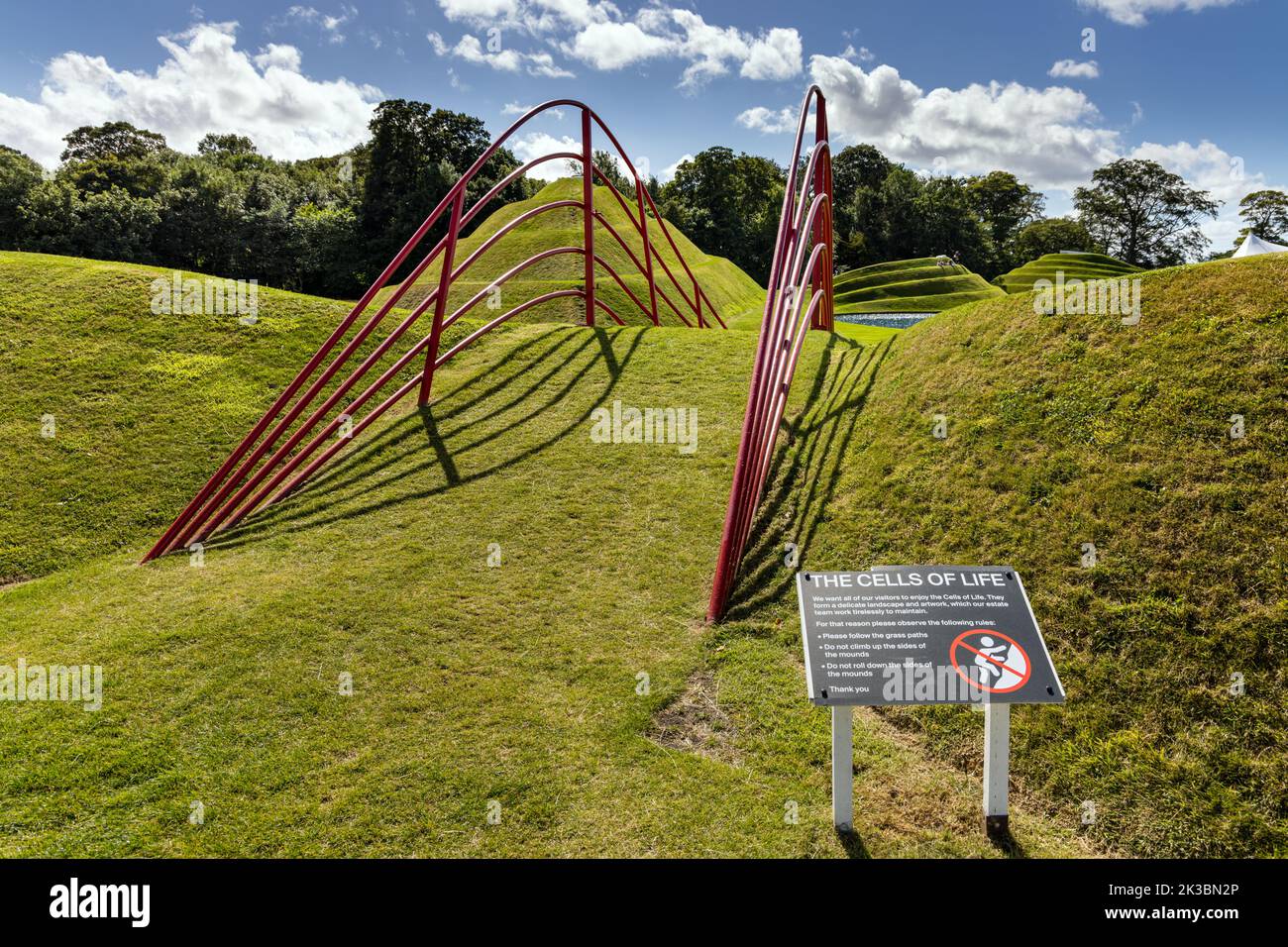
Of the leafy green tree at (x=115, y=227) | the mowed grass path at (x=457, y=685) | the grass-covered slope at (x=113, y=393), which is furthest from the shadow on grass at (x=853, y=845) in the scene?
the leafy green tree at (x=115, y=227)

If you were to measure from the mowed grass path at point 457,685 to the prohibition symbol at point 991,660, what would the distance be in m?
1.36

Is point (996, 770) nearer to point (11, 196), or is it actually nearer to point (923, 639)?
point (923, 639)

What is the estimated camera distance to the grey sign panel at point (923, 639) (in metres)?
4.93

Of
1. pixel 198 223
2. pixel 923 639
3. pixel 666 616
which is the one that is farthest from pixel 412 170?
pixel 923 639

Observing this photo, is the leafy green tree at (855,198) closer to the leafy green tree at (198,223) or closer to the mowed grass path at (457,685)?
the leafy green tree at (198,223)

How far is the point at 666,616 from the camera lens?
28.2ft

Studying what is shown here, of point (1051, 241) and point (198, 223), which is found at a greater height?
point (1051, 241)

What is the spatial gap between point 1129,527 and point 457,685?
7.06m

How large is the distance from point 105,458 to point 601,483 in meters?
9.10

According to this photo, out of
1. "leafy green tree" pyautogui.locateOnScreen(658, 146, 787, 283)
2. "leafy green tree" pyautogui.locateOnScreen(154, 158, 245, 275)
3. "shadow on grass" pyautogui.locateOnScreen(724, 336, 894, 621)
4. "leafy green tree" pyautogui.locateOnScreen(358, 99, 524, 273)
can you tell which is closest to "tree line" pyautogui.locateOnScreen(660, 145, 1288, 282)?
"leafy green tree" pyautogui.locateOnScreen(658, 146, 787, 283)

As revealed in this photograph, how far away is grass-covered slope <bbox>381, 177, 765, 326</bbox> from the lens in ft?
98.1
